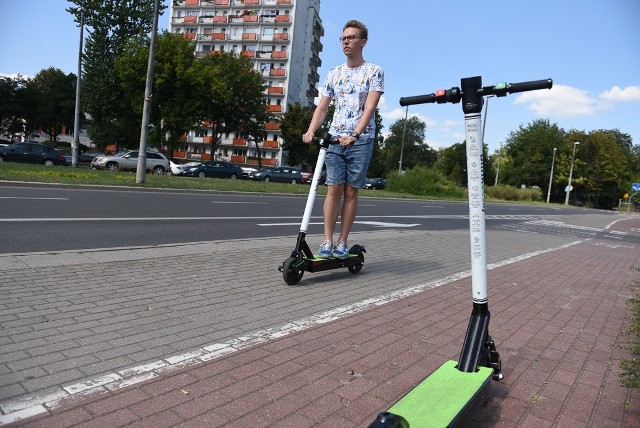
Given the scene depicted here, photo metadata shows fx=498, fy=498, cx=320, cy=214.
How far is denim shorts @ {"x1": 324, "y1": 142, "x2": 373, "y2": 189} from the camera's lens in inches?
203

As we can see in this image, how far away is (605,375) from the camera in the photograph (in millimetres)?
3141

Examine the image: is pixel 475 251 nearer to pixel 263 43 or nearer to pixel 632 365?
pixel 632 365

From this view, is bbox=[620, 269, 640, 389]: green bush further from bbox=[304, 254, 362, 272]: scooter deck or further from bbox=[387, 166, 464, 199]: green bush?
bbox=[387, 166, 464, 199]: green bush

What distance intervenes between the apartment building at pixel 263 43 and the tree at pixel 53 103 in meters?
19.2

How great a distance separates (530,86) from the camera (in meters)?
2.57

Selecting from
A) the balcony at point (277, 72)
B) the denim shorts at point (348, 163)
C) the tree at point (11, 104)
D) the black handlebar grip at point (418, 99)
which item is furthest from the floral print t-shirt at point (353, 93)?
the balcony at point (277, 72)

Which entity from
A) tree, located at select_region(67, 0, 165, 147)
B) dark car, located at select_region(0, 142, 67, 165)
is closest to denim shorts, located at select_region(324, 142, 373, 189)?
dark car, located at select_region(0, 142, 67, 165)

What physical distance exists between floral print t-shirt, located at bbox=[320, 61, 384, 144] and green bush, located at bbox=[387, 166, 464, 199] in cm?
3694

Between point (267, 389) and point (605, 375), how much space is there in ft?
7.09

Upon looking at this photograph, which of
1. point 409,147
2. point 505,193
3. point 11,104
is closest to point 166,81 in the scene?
point 11,104

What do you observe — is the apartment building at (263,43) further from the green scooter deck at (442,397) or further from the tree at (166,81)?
the green scooter deck at (442,397)

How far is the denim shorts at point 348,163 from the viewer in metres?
5.14

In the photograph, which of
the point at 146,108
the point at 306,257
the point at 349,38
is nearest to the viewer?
the point at 306,257

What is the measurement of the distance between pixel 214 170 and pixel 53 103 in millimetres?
36494
